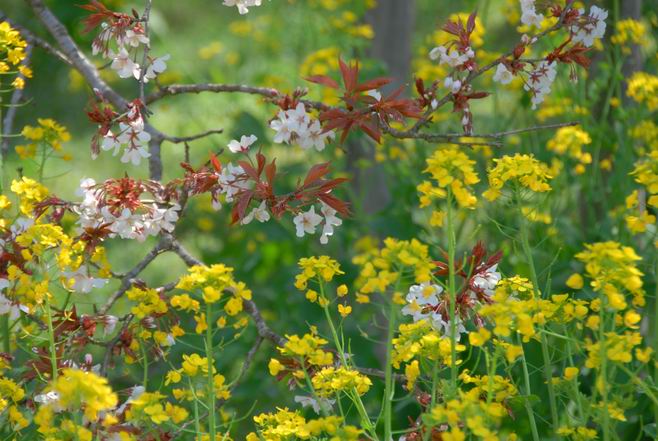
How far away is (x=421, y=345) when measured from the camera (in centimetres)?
132

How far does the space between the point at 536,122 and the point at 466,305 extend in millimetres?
1864

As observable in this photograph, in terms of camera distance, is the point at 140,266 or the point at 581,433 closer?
the point at 581,433

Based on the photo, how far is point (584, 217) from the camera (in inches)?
107

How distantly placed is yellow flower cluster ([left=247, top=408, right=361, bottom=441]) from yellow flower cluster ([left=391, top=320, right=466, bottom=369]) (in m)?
0.13

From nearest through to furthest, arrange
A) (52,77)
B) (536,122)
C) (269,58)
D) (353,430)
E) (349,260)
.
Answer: (353,430) < (349,260) < (536,122) < (269,58) < (52,77)

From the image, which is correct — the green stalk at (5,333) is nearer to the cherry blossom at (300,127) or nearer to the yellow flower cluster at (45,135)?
the yellow flower cluster at (45,135)

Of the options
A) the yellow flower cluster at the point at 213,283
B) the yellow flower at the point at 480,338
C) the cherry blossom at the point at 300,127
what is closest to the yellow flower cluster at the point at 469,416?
the yellow flower at the point at 480,338

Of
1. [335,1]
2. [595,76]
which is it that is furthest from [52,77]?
[595,76]

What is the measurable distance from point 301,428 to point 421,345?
21cm

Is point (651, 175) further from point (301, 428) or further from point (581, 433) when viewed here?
point (301, 428)

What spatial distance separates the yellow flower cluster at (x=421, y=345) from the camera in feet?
4.19

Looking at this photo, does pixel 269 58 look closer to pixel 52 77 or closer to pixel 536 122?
pixel 536 122

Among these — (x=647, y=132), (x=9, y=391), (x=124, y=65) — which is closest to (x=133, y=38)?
(x=124, y=65)

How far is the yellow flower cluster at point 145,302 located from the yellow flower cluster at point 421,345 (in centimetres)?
38
